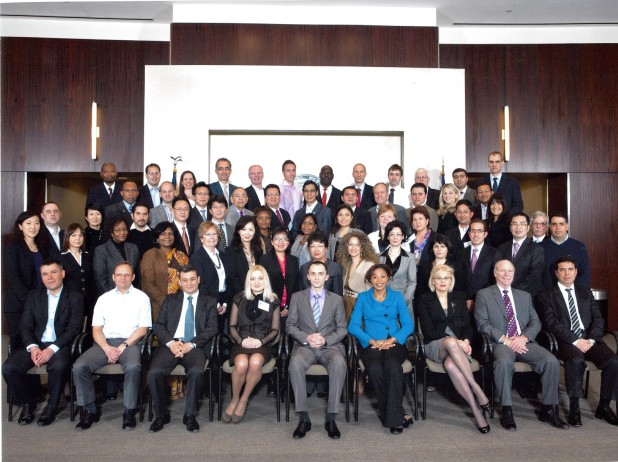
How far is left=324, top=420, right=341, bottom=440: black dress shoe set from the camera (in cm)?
443

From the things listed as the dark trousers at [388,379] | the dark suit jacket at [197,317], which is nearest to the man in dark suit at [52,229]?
the dark suit jacket at [197,317]

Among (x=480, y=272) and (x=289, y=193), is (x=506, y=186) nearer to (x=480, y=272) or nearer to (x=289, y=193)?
(x=480, y=272)

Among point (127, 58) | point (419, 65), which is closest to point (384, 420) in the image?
point (419, 65)

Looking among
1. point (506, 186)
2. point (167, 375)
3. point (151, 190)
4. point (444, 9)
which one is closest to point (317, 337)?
point (167, 375)

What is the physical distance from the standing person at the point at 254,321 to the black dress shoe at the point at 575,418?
235 centimetres

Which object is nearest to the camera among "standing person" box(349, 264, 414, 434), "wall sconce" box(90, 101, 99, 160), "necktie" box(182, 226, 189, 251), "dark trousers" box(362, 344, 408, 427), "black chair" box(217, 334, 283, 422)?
"dark trousers" box(362, 344, 408, 427)

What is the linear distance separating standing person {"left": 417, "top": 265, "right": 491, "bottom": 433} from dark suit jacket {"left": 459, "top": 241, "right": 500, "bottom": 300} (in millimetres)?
372

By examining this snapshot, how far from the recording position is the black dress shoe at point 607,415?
4748 mm

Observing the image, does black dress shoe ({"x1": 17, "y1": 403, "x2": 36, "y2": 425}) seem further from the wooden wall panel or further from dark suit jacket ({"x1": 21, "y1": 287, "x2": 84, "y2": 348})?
the wooden wall panel

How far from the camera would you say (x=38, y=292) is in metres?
5.05

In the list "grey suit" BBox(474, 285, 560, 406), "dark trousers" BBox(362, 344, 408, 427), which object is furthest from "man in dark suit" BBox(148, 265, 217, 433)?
"grey suit" BBox(474, 285, 560, 406)

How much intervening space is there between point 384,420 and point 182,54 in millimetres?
5879

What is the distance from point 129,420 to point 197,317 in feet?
3.02

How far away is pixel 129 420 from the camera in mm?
4629
